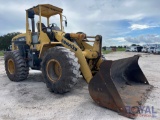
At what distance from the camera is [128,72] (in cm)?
617

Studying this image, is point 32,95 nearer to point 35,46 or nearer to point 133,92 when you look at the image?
point 35,46

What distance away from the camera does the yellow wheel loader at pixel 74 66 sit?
414 centimetres

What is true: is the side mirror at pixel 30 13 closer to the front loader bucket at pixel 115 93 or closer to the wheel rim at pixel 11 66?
the wheel rim at pixel 11 66

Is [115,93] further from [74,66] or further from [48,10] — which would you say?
[48,10]

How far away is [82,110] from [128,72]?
2.59 m

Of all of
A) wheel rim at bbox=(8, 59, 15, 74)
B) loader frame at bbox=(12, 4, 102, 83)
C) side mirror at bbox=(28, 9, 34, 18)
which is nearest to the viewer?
loader frame at bbox=(12, 4, 102, 83)

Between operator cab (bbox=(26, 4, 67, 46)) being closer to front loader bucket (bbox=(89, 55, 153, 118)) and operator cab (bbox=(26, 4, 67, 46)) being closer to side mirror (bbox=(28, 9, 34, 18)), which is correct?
side mirror (bbox=(28, 9, 34, 18))

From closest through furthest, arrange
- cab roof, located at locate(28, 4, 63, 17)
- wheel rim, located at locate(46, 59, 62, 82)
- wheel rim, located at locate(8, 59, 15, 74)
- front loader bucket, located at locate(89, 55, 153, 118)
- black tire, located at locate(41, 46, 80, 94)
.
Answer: front loader bucket, located at locate(89, 55, 153, 118) → black tire, located at locate(41, 46, 80, 94) → wheel rim, located at locate(46, 59, 62, 82) → cab roof, located at locate(28, 4, 63, 17) → wheel rim, located at locate(8, 59, 15, 74)

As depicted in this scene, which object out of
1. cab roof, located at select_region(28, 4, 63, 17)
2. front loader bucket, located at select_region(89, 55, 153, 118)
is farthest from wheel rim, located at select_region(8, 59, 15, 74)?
front loader bucket, located at select_region(89, 55, 153, 118)

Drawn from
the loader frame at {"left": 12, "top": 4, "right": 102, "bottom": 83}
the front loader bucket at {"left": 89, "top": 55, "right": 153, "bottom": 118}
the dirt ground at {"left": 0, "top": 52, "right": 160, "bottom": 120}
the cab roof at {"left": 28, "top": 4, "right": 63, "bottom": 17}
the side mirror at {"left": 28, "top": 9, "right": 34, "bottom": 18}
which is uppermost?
the cab roof at {"left": 28, "top": 4, "right": 63, "bottom": 17}

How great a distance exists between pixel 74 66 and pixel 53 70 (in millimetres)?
963

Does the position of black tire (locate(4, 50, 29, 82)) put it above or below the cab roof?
below

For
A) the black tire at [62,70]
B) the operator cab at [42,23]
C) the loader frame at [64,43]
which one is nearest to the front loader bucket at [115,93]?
the black tire at [62,70]

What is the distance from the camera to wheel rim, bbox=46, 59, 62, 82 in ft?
17.9
